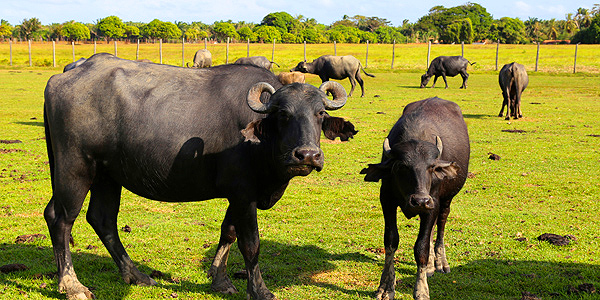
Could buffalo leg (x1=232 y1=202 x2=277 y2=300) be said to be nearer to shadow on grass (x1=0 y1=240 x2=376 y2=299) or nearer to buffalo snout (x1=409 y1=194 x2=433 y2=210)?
shadow on grass (x1=0 y1=240 x2=376 y2=299)

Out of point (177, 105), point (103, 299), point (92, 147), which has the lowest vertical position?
point (103, 299)

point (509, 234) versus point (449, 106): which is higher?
point (449, 106)

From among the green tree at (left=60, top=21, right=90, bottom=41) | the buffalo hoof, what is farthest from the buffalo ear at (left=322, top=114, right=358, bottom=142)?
the green tree at (left=60, top=21, right=90, bottom=41)

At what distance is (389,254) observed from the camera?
568cm

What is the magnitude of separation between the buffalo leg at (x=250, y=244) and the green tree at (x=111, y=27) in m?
127

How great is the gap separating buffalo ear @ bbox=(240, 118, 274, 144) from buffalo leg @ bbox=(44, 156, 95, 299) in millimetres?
1797

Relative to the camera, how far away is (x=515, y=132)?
1611 cm

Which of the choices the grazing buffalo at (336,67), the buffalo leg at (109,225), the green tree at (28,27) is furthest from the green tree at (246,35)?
the buffalo leg at (109,225)

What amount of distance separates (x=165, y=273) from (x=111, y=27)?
129 meters

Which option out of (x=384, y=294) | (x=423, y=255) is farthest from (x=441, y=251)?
(x=384, y=294)

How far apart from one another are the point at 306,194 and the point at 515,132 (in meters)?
9.17

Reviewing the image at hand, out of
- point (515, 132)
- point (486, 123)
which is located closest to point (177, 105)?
point (515, 132)

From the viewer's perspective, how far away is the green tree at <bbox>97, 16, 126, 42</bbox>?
407 ft

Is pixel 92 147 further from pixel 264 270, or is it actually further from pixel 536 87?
pixel 536 87
